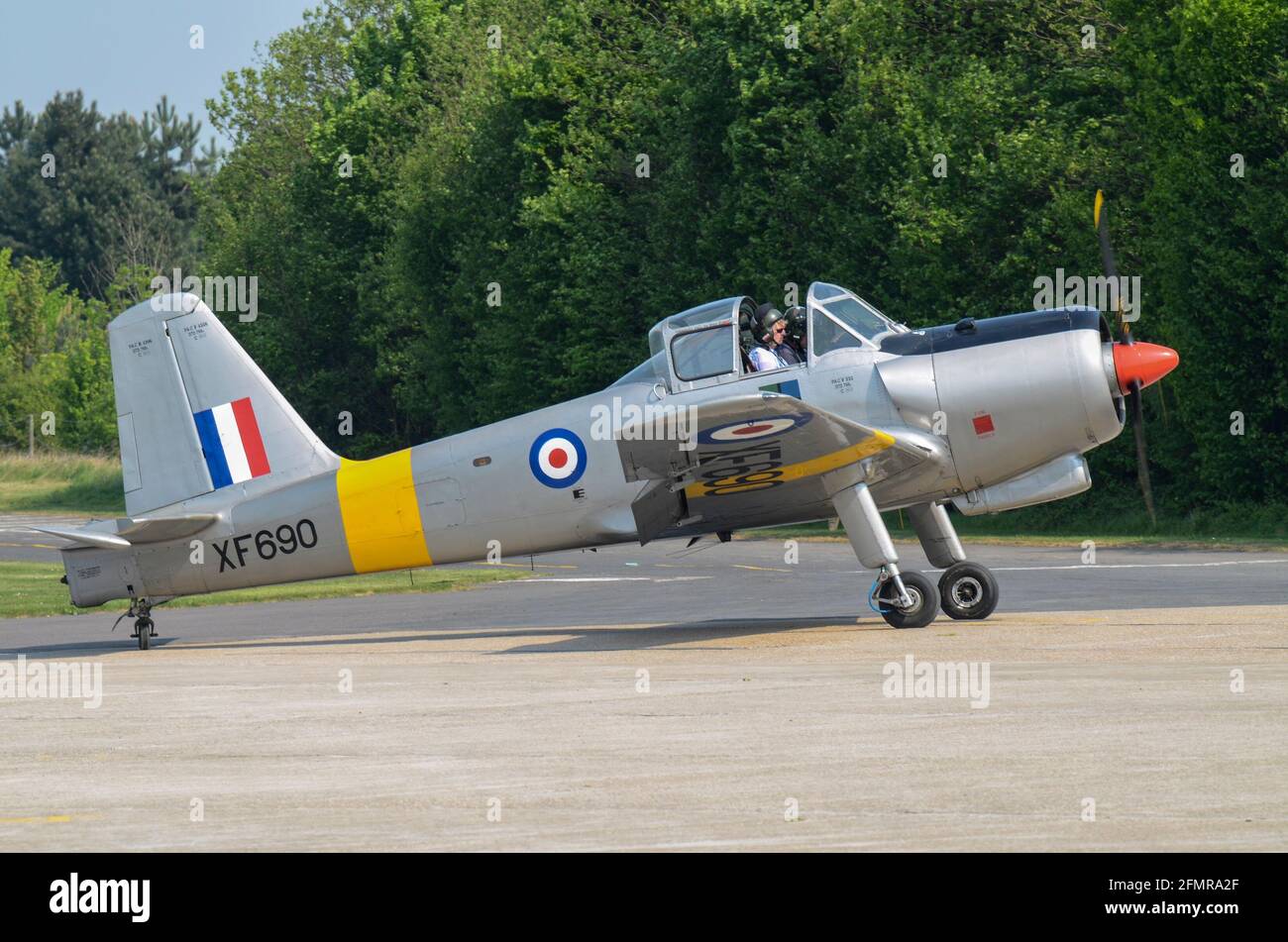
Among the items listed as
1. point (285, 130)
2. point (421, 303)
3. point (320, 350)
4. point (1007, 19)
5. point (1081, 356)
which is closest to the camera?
point (1081, 356)

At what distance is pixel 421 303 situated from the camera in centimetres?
6066

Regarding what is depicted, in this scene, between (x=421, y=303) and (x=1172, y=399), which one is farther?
(x=421, y=303)

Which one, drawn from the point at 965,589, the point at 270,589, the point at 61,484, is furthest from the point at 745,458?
the point at 61,484

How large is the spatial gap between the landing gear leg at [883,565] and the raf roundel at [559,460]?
8.09ft

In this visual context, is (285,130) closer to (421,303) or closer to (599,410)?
(421,303)

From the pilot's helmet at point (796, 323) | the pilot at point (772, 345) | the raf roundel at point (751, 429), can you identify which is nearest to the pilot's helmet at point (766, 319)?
the pilot at point (772, 345)

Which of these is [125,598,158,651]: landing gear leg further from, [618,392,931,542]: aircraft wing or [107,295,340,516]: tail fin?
[618,392,931,542]: aircraft wing

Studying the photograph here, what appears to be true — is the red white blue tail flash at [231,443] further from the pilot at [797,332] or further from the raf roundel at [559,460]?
the pilot at [797,332]

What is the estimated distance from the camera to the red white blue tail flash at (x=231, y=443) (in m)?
16.4

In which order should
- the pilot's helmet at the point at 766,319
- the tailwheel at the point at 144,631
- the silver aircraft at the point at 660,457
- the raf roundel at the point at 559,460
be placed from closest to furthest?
the silver aircraft at the point at 660,457
the pilot's helmet at the point at 766,319
the raf roundel at the point at 559,460
the tailwheel at the point at 144,631

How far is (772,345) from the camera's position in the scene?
15.4 metres

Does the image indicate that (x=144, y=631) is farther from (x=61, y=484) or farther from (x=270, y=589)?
(x=61, y=484)
